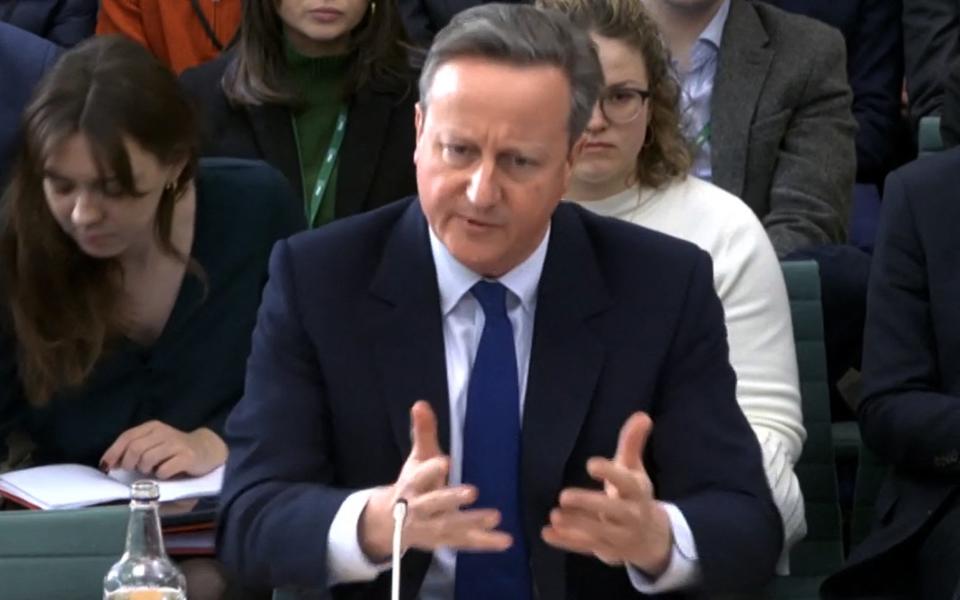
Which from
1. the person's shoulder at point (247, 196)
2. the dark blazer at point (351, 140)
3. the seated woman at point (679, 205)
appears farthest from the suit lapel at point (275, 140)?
the seated woman at point (679, 205)

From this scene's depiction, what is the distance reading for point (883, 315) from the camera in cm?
346

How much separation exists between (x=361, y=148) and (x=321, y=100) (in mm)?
149

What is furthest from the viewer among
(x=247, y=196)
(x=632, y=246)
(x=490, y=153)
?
(x=247, y=196)

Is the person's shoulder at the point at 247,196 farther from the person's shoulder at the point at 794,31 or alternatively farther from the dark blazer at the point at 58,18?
the dark blazer at the point at 58,18

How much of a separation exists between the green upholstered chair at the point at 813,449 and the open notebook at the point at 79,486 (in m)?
1.07

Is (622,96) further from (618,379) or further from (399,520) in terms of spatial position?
(399,520)

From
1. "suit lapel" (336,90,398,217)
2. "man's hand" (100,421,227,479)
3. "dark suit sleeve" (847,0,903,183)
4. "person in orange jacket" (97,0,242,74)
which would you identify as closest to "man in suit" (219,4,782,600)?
"man's hand" (100,421,227,479)

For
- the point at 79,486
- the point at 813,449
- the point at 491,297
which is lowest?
the point at 813,449

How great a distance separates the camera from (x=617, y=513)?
7.47 feet

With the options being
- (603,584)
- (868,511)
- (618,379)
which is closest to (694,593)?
(603,584)

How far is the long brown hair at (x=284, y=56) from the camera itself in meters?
4.38

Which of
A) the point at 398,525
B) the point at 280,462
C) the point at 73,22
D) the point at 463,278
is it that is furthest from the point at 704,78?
the point at 398,525

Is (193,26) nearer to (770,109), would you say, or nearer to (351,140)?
(351,140)

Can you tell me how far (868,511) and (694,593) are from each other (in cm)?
133
